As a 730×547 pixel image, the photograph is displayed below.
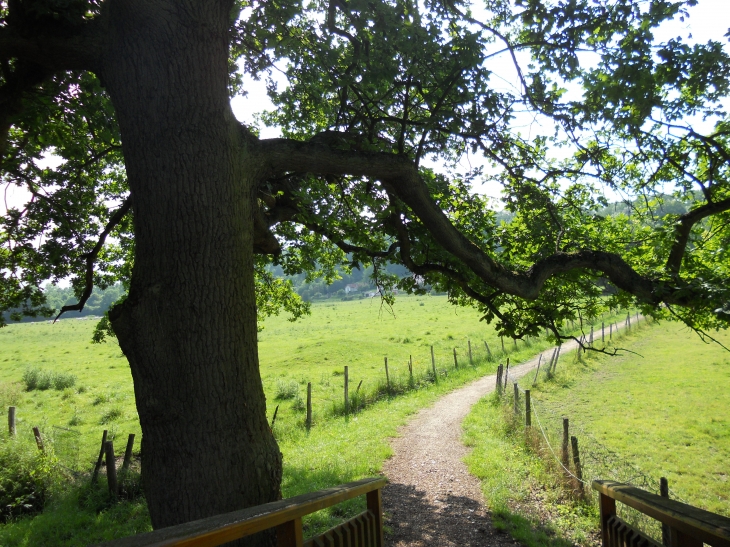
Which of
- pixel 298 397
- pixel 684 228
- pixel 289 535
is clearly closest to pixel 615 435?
pixel 298 397

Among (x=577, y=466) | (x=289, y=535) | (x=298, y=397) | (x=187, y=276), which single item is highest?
(x=187, y=276)

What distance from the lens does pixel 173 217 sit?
3.48m

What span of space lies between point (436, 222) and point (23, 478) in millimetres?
11465

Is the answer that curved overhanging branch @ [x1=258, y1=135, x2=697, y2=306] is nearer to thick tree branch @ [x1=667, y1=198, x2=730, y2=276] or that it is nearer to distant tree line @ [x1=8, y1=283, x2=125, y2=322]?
thick tree branch @ [x1=667, y1=198, x2=730, y2=276]

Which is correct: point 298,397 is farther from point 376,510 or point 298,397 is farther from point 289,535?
point 289,535

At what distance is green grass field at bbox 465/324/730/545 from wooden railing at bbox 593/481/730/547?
4.11m

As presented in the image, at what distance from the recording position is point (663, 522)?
2842 mm

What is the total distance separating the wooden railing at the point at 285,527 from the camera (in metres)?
1.93

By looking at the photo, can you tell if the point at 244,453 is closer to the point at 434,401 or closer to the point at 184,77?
the point at 184,77

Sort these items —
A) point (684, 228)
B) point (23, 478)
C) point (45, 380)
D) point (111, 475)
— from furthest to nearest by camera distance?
point (45, 380) < point (23, 478) < point (111, 475) < point (684, 228)

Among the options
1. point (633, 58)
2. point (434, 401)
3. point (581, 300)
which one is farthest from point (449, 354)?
point (633, 58)

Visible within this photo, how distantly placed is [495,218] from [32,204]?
7883 millimetres

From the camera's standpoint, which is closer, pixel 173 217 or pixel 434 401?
pixel 173 217

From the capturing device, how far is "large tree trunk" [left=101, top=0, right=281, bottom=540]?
3.30 meters
